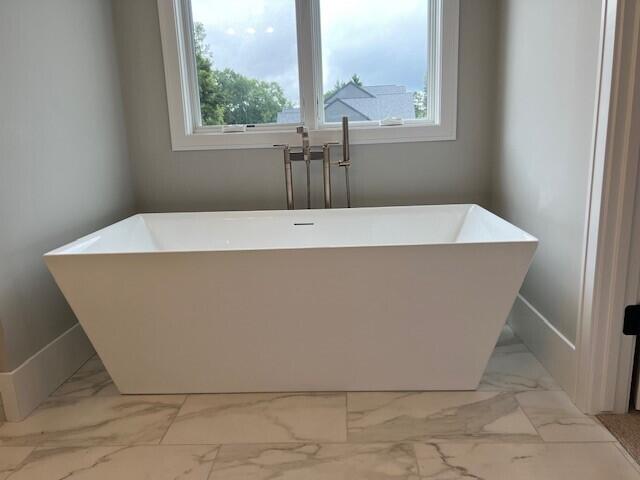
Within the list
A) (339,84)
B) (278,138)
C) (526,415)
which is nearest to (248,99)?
(278,138)

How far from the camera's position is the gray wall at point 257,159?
8.91 ft

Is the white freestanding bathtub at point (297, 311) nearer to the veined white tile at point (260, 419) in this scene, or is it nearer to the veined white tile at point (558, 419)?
the veined white tile at point (260, 419)

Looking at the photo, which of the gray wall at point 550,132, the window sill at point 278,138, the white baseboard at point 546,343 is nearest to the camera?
the gray wall at point 550,132

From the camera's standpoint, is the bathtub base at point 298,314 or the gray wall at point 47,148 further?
the gray wall at point 47,148

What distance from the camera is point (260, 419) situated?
1812mm

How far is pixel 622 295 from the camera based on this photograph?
5.49 feet

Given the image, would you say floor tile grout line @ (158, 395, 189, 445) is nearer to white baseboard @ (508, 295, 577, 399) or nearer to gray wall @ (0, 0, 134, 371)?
gray wall @ (0, 0, 134, 371)

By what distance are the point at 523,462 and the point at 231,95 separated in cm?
244

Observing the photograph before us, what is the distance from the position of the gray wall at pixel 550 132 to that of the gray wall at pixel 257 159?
0.16 meters

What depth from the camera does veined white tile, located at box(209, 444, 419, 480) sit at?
1509 mm

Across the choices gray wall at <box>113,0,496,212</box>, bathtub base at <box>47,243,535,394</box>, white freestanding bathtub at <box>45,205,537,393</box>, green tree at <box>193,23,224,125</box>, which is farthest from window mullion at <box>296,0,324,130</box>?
bathtub base at <box>47,243,535,394</box>

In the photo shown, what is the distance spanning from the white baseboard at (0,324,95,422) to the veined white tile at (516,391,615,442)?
6.40 ft

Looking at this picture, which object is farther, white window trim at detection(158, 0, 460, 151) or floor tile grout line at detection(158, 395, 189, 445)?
white window trim at detection(158, 0, 460, 151)

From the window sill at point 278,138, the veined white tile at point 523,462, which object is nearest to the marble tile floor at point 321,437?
the veined white tile at point 523,462
